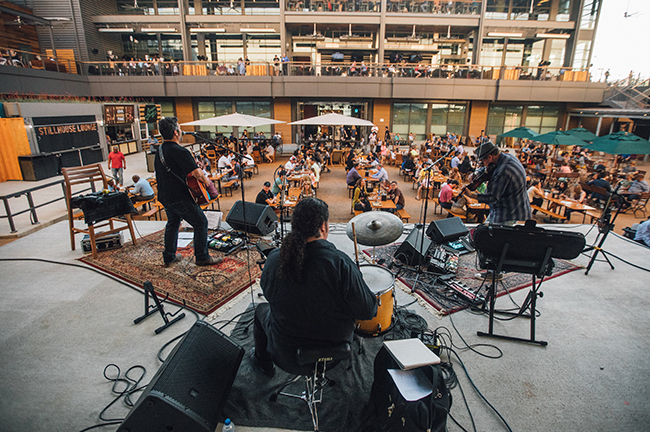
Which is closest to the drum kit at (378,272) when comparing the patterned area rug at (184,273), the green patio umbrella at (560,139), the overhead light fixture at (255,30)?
the patterned area rug at (184,273)

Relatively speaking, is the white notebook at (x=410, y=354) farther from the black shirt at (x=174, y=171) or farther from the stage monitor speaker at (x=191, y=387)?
the black shirt at (x=174, y=171)

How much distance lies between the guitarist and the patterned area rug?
0.74 feet

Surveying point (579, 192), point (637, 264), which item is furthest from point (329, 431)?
point (579, 192)

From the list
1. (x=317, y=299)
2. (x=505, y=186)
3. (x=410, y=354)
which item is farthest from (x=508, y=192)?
(x=317, y=299)

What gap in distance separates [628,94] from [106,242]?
3030cm

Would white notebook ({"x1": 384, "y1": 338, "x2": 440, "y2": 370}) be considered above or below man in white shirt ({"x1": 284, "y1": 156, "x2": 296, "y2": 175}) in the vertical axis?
above

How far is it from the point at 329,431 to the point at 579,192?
9.86m

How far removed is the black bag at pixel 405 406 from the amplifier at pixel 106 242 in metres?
5.21

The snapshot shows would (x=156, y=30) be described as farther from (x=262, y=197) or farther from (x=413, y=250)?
(x=413, y=250)

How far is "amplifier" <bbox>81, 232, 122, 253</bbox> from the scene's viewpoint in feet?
18.5

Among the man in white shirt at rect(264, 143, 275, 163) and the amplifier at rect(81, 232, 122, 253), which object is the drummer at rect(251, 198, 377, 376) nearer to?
the amplifier at rect(81, 232, 122, 253)

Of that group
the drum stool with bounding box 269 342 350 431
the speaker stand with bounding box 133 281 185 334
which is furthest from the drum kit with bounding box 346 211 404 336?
the speaker stand with bounding box 133 281 185 334

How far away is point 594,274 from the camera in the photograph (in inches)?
207

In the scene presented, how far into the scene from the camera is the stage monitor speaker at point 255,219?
18.7ft
